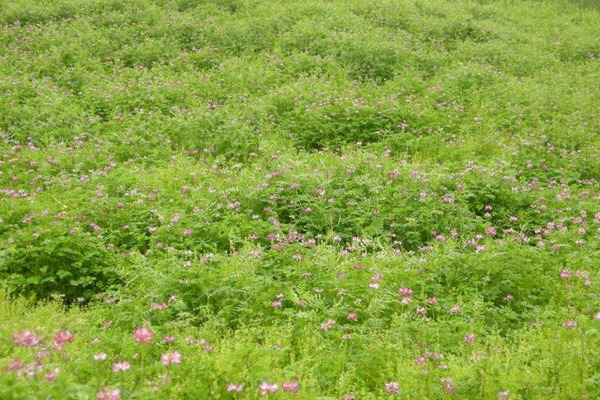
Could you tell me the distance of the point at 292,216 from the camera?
6609mm

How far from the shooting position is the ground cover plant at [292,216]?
365 cm

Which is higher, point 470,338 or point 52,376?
point 52,376

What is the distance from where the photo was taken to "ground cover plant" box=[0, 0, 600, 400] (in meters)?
3.65

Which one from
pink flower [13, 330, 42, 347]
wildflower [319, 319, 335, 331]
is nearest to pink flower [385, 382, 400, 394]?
wildflower [319, 319, 335, 331]

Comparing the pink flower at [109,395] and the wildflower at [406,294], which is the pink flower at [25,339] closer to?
the pink flower at [109,395]

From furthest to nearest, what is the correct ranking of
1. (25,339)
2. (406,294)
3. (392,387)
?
(406,294) → (392,387) → (25,339)

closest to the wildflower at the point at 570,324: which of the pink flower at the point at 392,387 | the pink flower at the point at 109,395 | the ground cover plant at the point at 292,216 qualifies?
the ground cover plant at the point at 292,216

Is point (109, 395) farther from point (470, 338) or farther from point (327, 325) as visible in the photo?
point (470, 338)

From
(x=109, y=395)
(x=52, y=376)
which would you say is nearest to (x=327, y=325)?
(x=109, y=395)

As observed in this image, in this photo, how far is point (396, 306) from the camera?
4.93m

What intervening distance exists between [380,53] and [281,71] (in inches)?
107

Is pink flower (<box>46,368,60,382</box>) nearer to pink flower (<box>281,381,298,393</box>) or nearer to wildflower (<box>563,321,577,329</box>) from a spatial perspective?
pink flower (<box>281,381,298,393</box>)

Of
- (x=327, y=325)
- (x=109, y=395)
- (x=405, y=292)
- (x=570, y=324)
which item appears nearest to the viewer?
(x=109, y=395)

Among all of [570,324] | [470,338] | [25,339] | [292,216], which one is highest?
[25,339]
